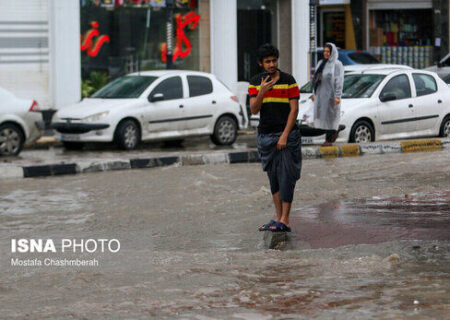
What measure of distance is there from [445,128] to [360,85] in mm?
2060

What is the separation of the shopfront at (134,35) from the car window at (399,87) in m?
7.72

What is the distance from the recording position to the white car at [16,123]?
17.3 m

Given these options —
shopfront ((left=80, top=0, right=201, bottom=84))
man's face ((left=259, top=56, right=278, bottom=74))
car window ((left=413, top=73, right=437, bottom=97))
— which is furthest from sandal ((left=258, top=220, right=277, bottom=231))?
shopfront ((left=80, top=0, right=201, bottom=84))

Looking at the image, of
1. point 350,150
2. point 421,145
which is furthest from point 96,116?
point 421,145

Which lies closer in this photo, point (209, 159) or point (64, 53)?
point (209, 159)

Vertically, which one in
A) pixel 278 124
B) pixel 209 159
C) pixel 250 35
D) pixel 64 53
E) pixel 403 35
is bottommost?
pixel 209 159

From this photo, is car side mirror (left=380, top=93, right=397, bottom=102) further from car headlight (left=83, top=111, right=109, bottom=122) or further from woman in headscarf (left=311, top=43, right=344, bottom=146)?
car headlight (left=83, top=111, right=109, bottom=122)

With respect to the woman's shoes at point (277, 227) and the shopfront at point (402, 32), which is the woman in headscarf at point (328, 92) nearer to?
the woman's shoes at point (277, 227)

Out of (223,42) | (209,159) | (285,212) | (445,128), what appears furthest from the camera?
(223,42)

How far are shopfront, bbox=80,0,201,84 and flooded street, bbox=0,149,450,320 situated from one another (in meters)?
11.2

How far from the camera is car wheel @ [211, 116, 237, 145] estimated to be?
64.9 feet

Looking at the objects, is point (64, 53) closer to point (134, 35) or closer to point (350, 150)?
point (134, 35)

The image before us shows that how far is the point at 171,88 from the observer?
1927cm

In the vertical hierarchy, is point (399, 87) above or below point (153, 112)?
above
